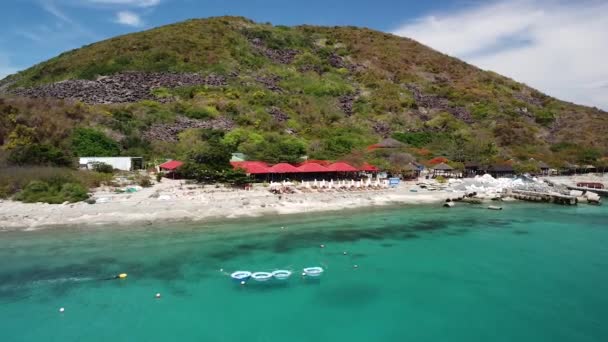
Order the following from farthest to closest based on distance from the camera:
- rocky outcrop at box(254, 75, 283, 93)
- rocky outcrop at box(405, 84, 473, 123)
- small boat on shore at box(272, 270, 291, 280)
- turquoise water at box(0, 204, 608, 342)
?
rocky outcrop at box(405, 84, 473, 123) → rocky outcrop at box(254, 75, 283, 93) → small boat on shore at box(272, 270, 291, 280) → turquoise water at box(0, 204, 608, 342)

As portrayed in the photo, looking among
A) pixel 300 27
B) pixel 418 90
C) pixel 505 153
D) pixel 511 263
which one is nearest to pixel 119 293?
pixel 511 263

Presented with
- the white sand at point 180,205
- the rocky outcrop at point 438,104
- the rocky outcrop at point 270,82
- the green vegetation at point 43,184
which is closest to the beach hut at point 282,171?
the white sand at point 180,205

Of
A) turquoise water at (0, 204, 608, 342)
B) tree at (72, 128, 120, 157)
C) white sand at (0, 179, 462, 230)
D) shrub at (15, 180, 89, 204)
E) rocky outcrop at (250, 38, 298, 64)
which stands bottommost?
turquoise water at (0, 204, 608, 342)

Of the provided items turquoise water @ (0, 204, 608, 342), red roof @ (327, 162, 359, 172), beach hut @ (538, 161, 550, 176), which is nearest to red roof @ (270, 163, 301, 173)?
red roof @ (327, 162, 359, 172)

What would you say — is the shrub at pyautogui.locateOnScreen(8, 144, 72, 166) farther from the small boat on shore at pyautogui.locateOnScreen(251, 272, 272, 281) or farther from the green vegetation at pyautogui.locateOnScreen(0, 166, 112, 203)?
the small boat on shore at pyautogui.locateOnScreen(251, 272, 272, 281)

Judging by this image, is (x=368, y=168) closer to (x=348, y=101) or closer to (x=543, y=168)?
(x=543, y=168)

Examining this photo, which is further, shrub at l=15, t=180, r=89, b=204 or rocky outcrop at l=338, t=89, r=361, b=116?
rocky outcrop at l=338, t=89, r=361, b=116

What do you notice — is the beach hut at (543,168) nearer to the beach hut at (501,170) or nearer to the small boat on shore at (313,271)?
the beach hut at (501,170)

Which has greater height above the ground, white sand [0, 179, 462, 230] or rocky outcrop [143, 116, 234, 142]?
rocky outcrop [143, 116, 234, 142]
